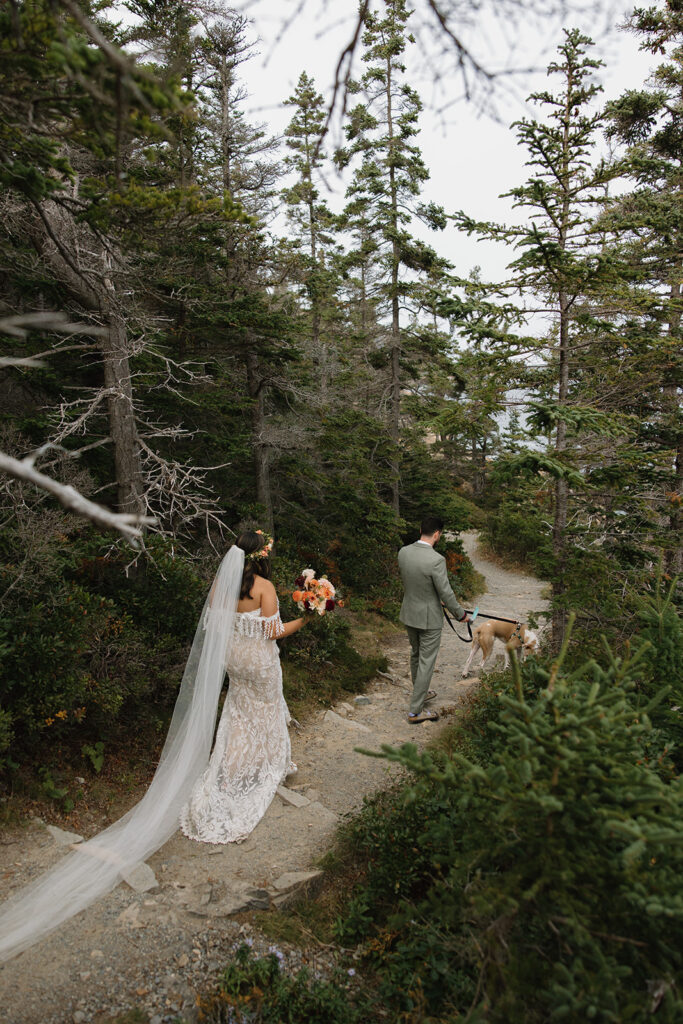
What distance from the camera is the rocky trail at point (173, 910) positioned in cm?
340

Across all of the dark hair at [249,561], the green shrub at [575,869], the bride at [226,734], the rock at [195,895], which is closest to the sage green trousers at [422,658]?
the bride at [226,734]

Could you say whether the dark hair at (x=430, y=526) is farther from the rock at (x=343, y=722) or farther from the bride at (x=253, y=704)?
the rock at (x=343, y=722)

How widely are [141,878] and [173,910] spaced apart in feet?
1.37

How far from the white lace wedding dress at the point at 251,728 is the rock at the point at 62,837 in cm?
101

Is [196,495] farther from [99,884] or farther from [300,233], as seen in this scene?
[300,233]

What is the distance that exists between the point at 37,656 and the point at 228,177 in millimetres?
10051

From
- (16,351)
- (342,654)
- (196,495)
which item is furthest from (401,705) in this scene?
(16,351)

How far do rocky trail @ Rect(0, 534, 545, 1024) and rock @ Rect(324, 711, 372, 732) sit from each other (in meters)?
0.74

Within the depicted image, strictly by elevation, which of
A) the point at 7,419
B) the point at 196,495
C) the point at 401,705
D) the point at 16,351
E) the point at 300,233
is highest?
the point at 300,233

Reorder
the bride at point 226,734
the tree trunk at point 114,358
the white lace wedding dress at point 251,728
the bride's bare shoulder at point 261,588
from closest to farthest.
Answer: the bride at point 226,734 < the white lace wedding dress at point 251,728 < the bride's bare shoulder at point 261,588 < the tree trunk at point 114,358

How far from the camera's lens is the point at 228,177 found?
37.5 feet

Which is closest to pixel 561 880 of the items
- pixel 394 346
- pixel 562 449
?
pixel 562 449

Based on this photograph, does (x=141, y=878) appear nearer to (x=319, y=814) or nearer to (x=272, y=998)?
(x=272, y=998)

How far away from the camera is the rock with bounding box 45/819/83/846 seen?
4.75m
